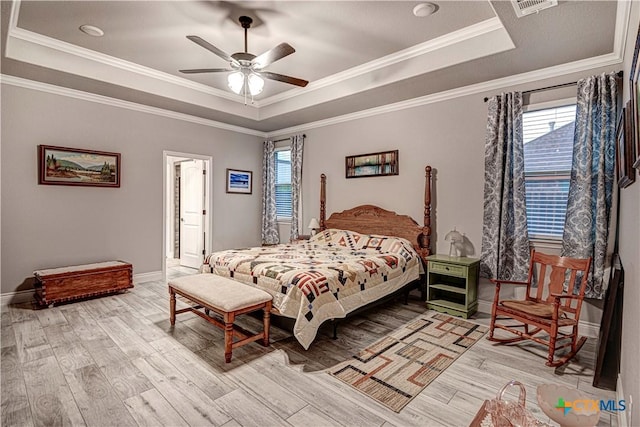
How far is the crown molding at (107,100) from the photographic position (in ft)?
13.0

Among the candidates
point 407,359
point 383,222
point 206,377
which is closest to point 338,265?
point 407,359

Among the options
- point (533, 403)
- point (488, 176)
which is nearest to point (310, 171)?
point (488, 176)

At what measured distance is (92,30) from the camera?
332cm

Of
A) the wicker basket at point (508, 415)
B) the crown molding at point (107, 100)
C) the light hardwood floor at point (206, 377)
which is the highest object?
the crown molding at point (107, 100)

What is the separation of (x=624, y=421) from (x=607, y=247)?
200 cm

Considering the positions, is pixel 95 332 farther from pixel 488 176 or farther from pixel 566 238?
pixel 566 238

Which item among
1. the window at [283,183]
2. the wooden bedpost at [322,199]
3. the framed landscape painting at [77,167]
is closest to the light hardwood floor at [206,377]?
the framed landscape painting at [77,167]

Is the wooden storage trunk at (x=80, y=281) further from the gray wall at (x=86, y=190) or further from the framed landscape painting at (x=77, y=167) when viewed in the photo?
the framed landscape painting at (x=77, y=167)

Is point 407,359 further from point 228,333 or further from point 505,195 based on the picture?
point 505,195

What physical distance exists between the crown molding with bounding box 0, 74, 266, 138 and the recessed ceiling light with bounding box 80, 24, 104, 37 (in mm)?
1294

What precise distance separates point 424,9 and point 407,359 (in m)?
3.07

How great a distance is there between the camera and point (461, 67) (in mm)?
3479

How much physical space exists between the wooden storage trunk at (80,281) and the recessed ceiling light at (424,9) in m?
4.63

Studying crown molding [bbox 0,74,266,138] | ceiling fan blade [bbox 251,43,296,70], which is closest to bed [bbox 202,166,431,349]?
ceiling fan blade [bbox 251,43,296,70]
